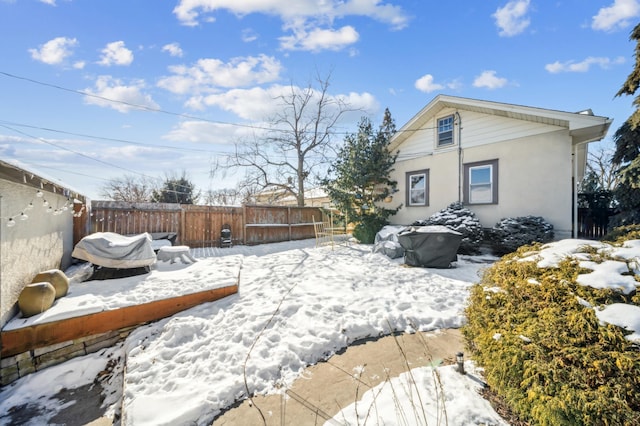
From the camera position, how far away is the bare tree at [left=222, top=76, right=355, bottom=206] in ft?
52.9

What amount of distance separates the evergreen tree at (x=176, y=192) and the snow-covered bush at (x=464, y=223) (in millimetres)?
14955

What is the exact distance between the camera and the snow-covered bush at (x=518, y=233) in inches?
278

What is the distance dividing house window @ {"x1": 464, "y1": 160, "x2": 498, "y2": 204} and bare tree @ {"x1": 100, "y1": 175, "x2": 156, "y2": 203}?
21.8 m

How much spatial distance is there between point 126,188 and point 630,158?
1076 inches

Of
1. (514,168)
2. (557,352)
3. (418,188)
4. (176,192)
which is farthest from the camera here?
(176,192)

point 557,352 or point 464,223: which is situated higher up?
point 464,223

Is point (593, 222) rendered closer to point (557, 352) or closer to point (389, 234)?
point (389, 234)

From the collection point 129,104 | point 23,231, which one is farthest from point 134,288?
point 129,104

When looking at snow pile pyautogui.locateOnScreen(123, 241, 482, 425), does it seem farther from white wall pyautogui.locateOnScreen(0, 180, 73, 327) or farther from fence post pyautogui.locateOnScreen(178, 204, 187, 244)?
fence post pyautogui.locateOnScreen(178, 204, 187, 244)

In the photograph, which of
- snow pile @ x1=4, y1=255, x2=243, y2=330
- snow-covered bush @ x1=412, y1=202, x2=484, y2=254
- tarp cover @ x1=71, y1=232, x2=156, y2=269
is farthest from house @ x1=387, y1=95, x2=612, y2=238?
tarp cover @ x1=71, y1=232, x2=156, y2=269

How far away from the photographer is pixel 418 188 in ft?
33.1

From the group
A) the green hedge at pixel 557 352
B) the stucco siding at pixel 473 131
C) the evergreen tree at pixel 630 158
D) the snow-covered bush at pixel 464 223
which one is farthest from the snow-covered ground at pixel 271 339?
the stucco siding at pixel 473 131

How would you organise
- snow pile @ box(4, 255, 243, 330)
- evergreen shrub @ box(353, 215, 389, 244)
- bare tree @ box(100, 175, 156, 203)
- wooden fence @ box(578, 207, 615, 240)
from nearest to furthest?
snow pile @ box(4, 255, 243, 330)
wooden fence @ box(578, 207, 615, 240)
evergreen shrub @ box(353, 215, 389, 244)
bare tree @ box(100, 175, 156, 203)

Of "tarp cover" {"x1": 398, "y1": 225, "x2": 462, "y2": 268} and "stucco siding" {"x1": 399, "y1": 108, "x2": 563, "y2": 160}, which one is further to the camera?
"stucco siding" {"x1": 399, "y1": 108, "x2": 563, "y2": 160}
